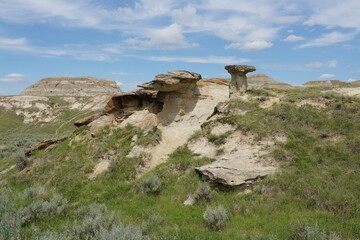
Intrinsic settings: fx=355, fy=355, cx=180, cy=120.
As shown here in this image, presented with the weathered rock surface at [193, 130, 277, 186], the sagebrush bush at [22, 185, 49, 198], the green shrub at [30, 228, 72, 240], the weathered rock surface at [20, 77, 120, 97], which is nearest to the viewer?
the green shrub at [30, 228, 72, 240]

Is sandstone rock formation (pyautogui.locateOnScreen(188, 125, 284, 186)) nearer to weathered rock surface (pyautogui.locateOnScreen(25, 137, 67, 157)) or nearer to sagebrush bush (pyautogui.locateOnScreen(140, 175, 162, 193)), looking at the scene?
sagebrush bush (pyautogui.locateOnScreen(140, 175, 162, 193))

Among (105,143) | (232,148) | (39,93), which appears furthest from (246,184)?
(39,93)

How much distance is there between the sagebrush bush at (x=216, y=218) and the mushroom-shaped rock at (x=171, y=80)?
31.3 ft

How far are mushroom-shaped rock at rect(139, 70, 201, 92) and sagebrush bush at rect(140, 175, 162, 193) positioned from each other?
A: 248 inches

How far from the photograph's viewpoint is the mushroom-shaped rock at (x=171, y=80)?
18.7 metres

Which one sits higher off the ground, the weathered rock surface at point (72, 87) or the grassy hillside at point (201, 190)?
the weathered rock surface at point (72, 87)

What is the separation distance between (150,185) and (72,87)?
5645 inches

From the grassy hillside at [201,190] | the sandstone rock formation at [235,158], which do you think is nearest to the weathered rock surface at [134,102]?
the grassy hillside at [201,190]

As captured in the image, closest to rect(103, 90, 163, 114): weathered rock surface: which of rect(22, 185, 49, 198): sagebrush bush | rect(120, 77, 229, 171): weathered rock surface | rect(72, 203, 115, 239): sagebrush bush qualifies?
rect(120, 77, 229, 171): weathered rock surface

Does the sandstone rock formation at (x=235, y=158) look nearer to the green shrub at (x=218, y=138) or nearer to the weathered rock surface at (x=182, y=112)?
the green shrub at (x=218, y=138)

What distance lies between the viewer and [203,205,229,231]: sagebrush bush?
10055mm

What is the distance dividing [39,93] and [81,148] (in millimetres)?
141916

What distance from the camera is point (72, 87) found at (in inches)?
5876

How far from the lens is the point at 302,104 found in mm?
17828
